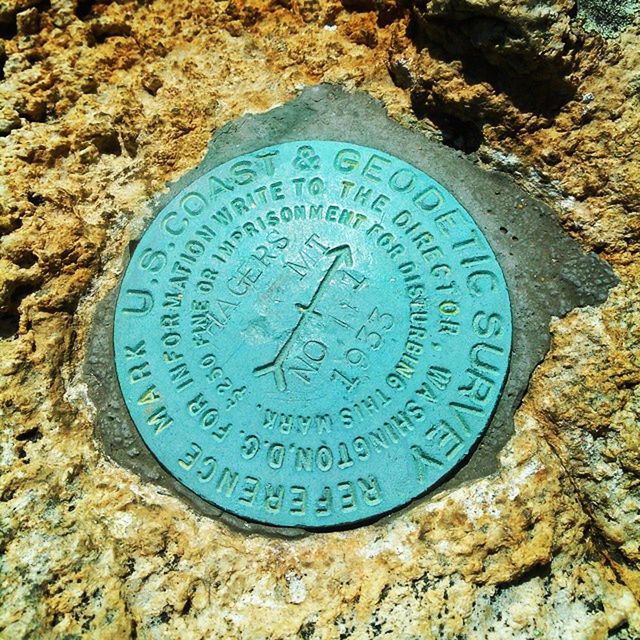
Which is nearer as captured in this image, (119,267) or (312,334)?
(312,334)

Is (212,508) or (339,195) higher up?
(339,195)

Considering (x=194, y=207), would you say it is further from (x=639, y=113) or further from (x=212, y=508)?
(x=639, y=113)

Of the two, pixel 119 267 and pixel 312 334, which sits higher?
pixel 312 334

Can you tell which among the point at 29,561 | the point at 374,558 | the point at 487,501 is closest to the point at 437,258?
the point at 487,501
